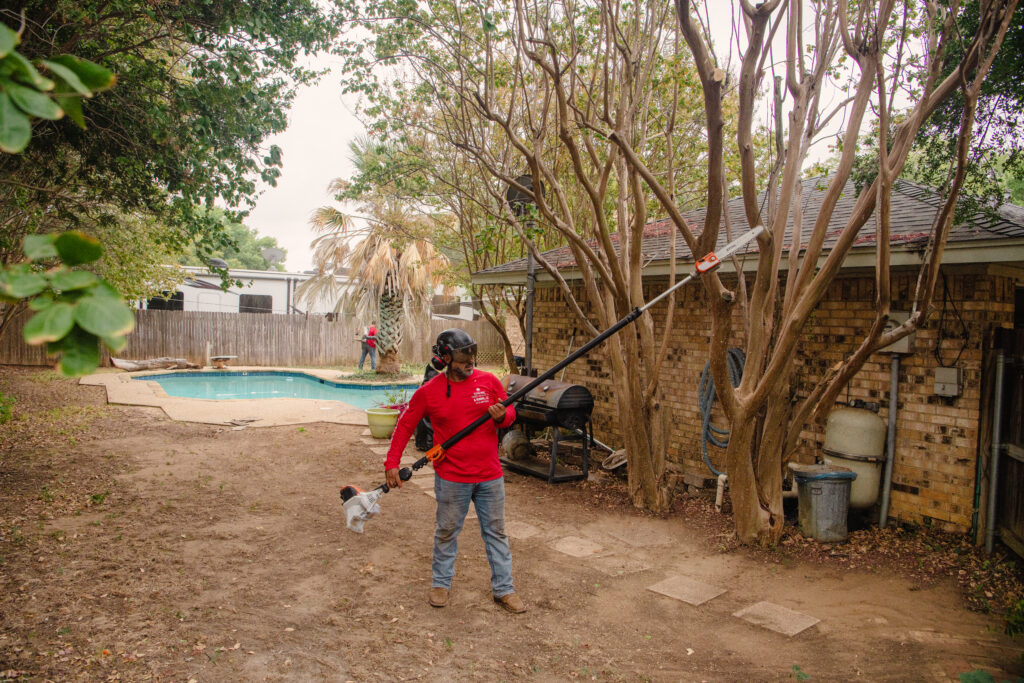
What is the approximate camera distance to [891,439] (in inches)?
235

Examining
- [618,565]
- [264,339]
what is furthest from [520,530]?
[264,339]

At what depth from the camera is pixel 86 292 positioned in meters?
1.15

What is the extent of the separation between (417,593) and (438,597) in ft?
1.01

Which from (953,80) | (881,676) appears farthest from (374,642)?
(953,80)

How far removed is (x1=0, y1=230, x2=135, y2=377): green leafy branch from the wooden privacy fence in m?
20.0

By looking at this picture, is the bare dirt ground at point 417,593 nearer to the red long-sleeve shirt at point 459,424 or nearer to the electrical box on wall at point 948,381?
the red long-sleeve shirt at point 459,424

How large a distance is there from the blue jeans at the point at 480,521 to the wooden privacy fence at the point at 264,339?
16.9 meters

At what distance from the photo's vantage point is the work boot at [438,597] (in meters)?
4.39

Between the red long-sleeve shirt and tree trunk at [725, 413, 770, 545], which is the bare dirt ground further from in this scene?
the red long-sleeve shirt

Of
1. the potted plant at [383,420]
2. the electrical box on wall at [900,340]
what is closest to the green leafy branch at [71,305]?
the electrical box on wall at [900,340]

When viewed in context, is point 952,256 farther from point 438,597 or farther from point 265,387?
point 265,387

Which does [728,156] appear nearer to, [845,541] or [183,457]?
[845,541]

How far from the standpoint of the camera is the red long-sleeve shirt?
4.30 metres

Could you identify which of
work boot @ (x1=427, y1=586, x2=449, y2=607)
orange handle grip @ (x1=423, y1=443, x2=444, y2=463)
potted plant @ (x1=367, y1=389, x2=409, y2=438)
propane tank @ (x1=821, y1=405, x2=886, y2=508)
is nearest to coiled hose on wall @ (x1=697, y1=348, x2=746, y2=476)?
propane tank @ (x1=821, y1=405, x2=886, y2=508)
